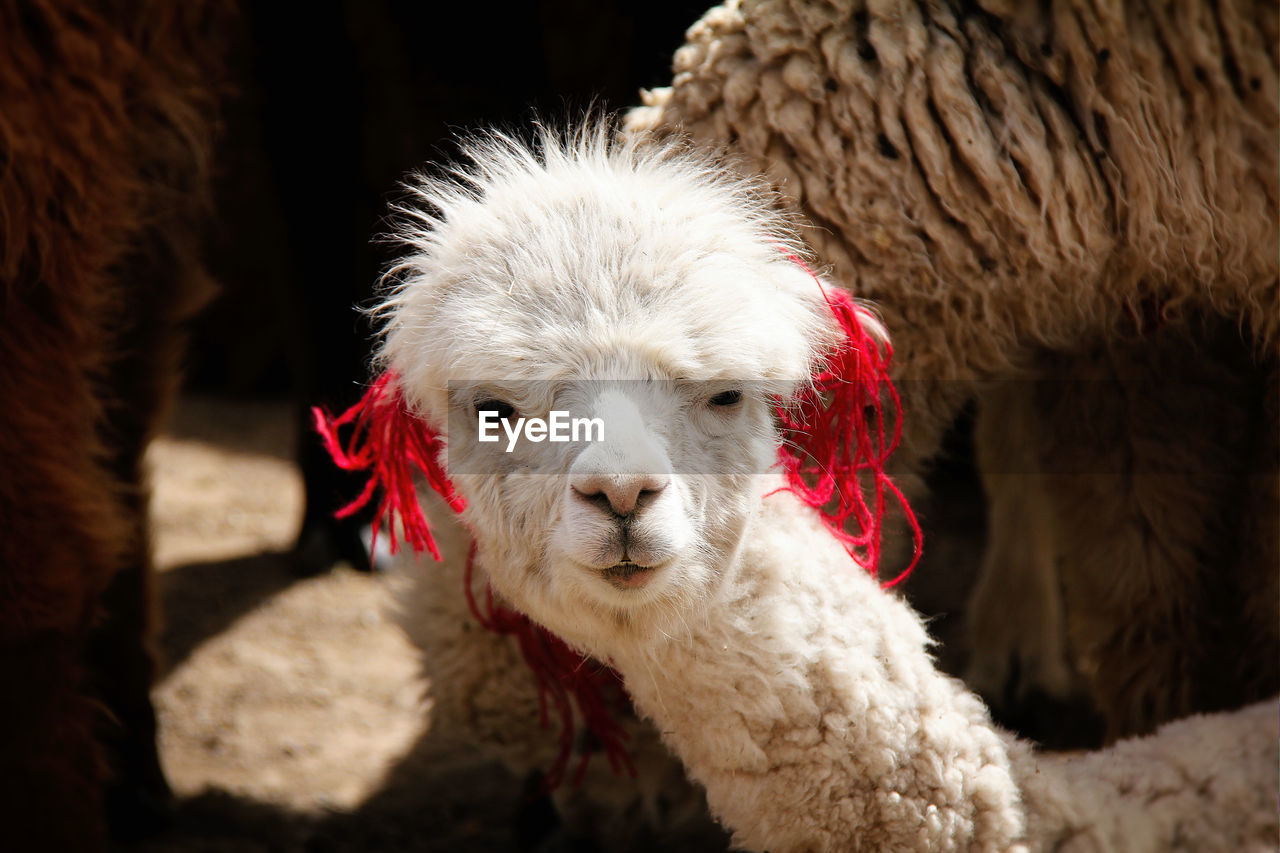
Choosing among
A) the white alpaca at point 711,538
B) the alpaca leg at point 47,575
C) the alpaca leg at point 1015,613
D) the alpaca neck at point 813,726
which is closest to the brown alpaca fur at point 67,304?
the alpaca leg at point 47,575

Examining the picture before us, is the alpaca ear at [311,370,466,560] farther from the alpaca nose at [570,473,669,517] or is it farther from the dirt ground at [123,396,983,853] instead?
the dirt ground at [123,396,983,853]

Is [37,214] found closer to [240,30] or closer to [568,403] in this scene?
[240,30]

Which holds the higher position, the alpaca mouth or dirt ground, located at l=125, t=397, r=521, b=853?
the alpaca mouth

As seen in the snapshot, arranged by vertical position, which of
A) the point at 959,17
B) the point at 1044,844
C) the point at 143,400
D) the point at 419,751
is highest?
the point at 959,17

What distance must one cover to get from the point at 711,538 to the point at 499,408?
33 centimetres

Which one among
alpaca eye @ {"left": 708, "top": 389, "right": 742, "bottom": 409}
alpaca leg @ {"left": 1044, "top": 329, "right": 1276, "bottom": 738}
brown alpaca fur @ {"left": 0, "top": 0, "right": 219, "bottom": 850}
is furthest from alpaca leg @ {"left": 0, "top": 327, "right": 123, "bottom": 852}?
alpaca leg @ {"left": 1044, "top": 329, "right": 1276, "bottom": 738}

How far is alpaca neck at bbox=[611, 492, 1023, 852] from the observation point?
1.53 meters

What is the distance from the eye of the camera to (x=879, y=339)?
1.79 meters

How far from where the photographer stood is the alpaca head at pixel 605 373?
1.37 metres

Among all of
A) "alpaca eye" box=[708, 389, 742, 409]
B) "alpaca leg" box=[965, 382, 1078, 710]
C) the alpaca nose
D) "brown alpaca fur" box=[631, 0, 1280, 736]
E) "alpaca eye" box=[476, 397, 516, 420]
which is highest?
"brown alpaca fur" box=[631, 0, 1280, 736]

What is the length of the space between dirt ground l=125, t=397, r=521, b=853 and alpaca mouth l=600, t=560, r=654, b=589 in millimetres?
990

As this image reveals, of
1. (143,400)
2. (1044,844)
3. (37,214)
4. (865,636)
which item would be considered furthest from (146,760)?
(1044,844)

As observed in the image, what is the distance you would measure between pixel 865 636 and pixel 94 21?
161 centimetres

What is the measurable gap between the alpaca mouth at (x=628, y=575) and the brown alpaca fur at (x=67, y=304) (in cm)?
112
